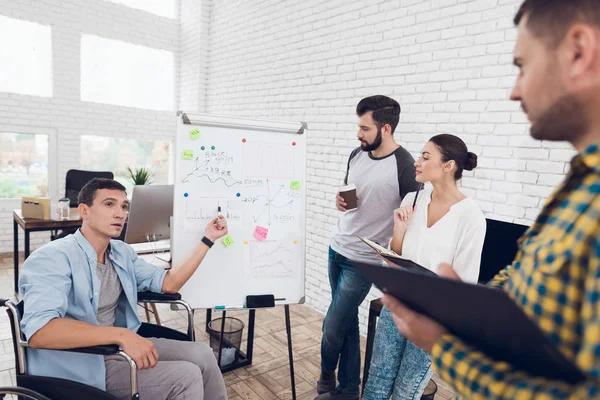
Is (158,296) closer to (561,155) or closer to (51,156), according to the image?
(561,155)

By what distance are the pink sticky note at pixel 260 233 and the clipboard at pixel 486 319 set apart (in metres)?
1.35

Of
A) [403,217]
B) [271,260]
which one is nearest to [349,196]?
[403,217]

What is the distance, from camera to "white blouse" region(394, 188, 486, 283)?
1575 millimetres

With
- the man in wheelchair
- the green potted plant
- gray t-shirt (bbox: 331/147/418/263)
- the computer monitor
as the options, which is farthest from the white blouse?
the green potted plant

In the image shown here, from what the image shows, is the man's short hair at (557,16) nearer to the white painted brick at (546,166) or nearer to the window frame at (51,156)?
the white painted brick at (546,166)

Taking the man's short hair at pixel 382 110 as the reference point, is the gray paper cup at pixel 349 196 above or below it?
below

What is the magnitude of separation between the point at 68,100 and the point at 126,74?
88 centimetres

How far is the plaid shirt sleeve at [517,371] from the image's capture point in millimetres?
518

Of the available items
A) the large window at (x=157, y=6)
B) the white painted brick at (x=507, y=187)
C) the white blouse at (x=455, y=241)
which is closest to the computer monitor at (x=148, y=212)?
the white blouse at (x=455, y=241)

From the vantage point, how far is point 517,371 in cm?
61

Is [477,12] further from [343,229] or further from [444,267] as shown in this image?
[444,267]

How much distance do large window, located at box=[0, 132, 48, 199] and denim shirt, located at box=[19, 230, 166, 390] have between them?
4.01 meters

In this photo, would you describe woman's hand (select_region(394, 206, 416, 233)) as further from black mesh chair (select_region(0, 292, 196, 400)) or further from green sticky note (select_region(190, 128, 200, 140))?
black mesh chair (select_region(0, 292, 196, 400))

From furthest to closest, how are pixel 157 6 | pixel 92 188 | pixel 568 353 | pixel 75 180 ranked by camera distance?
pixel 157 6
pixel 75 180
pixel 92 188
pixel 568 353
